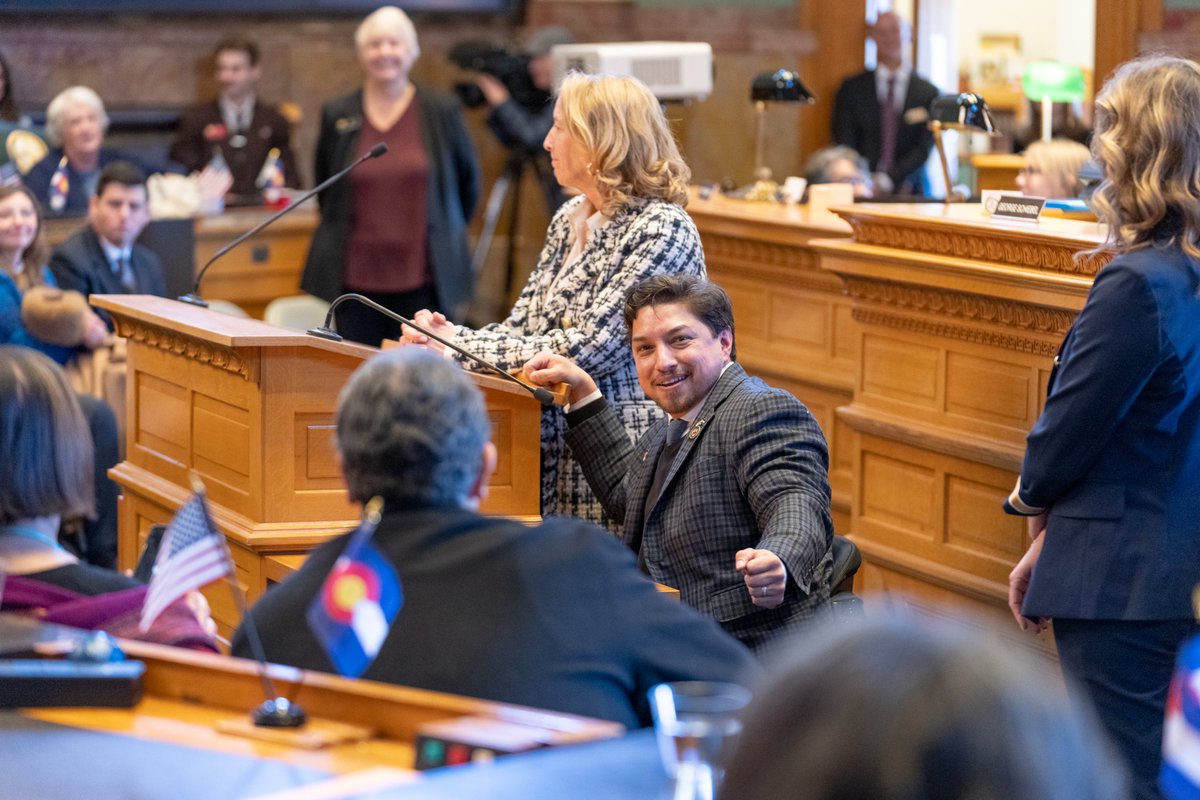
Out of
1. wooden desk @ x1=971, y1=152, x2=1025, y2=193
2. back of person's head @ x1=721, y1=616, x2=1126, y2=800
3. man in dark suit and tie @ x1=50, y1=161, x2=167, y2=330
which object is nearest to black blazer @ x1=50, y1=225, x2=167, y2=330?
man in dark suit and tie @ x1=50, y1=161, x2=167, y2=330

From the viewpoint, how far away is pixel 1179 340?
278 cm

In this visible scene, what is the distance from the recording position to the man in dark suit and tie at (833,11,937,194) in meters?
8.08

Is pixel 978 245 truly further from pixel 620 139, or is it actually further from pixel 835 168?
pixel 835 168

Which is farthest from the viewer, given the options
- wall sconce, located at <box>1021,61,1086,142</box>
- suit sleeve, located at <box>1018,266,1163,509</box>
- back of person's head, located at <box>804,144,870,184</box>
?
wall sconce, located at <box>1021,61,1086,142</box>

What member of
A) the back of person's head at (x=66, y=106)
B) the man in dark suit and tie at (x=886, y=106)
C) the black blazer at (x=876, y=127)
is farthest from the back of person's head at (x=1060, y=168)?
the back of person's head at (x=66, y=106)

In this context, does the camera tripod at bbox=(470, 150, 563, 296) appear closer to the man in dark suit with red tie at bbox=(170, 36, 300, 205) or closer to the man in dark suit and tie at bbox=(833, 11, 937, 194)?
the man in dark suit with red tie at bbox=(170, 36, 300, 205)

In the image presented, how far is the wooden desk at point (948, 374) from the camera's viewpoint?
3.70 m

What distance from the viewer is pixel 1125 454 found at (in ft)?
9.34

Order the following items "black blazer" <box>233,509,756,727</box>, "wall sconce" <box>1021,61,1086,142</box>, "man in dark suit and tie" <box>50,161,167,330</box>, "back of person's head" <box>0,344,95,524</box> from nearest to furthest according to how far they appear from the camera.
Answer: "black blazer" <box>233,509,756,727</box>
"back of person's head" <box>0,344,95,524</box>
"man in dark suit and tie" <box>50,161,167,330</box>
"wall sconce" <box>1021,61,1086,142</box>

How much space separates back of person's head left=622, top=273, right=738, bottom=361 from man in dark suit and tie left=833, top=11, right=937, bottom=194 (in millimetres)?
4973

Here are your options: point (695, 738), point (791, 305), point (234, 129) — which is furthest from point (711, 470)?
point (234, 129)

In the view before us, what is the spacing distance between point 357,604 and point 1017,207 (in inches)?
98.3

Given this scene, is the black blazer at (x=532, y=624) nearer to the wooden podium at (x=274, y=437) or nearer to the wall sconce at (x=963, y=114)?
the wooden podium at (x=274, y=437)

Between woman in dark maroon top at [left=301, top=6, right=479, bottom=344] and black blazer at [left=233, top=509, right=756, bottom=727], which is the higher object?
woman in dark maroon top at [left=301, top=6, right=479, bottom=344]
